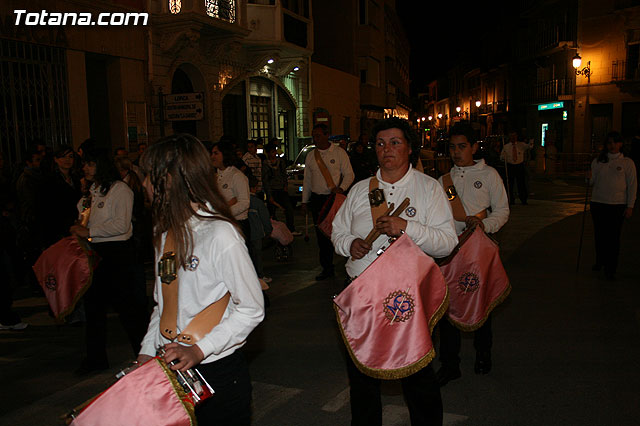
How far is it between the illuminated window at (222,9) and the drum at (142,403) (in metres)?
15.3

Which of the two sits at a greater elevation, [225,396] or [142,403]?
[142,403]

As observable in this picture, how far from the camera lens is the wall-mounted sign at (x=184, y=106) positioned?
42.7ft

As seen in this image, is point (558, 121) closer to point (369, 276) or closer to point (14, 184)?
point (14, 184)

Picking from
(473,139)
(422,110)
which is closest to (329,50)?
(473,139)

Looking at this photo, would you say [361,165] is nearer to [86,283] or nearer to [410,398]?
[86,283]

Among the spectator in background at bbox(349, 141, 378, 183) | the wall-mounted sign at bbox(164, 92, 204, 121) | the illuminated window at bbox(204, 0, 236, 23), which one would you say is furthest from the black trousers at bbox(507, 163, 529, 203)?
Result: the illuminated window at bbox(204, 0, 236, 23)

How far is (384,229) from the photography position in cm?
314

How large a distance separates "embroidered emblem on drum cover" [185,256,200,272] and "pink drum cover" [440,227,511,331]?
266cm

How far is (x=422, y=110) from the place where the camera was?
5625 inches

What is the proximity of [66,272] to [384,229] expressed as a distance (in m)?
3.48

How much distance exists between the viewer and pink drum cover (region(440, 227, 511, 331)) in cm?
459

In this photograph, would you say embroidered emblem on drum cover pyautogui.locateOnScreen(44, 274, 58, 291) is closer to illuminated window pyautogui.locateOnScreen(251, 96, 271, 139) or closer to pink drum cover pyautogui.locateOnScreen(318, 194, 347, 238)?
pink drum cover pyautogui.locateOnScreen(318, 194, 347, 238)

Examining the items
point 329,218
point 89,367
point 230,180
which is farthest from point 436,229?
point 329,218

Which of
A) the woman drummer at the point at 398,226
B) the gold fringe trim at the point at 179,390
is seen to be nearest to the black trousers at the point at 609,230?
the woman drummer at the point at 398,226
